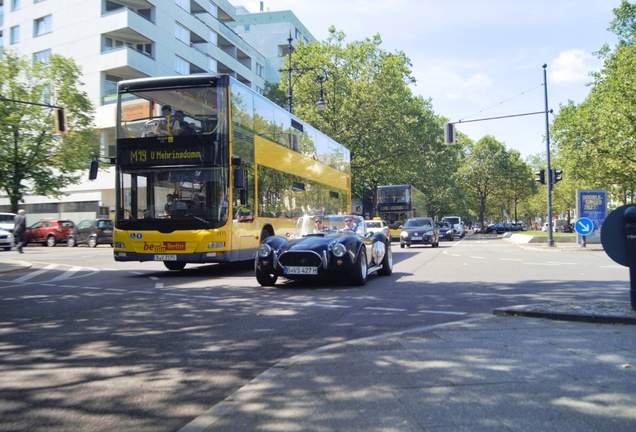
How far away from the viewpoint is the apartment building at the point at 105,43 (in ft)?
124

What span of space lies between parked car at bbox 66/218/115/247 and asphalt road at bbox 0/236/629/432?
17.2 metres

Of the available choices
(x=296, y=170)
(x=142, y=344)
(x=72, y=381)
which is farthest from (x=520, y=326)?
(x=296, y=170)

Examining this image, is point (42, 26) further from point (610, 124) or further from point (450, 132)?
point (610, 124)

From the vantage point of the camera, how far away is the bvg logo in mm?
A: 11672

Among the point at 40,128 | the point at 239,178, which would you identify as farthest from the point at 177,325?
the point at 40,128

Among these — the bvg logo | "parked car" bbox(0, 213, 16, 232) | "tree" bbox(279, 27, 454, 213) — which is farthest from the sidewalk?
"tree" bbox(279, 27, 454, 213)

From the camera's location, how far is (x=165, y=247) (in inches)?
462

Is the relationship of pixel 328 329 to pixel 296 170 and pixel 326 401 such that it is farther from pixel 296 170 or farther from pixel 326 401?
pixel 296 170

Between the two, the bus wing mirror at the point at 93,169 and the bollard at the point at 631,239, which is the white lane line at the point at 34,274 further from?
the bollard at the point at 631,239

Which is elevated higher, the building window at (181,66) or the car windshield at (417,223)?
the building window at (181,66)

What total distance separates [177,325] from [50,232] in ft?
93.7

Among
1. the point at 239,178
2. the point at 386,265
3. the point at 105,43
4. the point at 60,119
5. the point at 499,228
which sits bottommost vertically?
the point at 386,265

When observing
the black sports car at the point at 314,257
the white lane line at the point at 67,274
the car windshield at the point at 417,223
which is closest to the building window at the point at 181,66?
the car windshield at the point at 417,223

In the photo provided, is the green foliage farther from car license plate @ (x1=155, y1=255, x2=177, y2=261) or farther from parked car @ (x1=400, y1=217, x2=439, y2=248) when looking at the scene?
car license plate @ (x1=155, y1=255, x2=177, y2=261)
